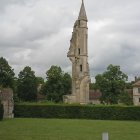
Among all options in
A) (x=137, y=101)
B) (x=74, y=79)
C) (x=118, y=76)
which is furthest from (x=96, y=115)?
(x=137, y=101)

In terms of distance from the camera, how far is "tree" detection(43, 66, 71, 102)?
8338cm

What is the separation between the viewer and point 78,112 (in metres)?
51.5

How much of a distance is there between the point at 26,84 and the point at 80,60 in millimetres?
24761

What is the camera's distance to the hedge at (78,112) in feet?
165

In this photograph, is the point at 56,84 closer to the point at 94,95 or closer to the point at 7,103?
the point at 94,95

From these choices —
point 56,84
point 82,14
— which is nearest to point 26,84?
point 56,84

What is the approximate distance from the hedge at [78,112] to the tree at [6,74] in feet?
86.0

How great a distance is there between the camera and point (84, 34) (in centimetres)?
7362

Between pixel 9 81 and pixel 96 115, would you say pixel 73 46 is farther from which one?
pixel 96 115

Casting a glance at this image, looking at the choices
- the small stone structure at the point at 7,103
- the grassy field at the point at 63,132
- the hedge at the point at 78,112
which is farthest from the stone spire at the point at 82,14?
the grassy field at the point at 63,132

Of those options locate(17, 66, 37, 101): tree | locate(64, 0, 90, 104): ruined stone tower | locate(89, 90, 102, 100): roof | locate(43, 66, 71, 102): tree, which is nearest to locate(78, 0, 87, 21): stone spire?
locate(64, 0, 90, 104): ruined stone tower

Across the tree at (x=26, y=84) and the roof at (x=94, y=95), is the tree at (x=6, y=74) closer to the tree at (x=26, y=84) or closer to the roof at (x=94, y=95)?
the tree at (x=26, y=84)

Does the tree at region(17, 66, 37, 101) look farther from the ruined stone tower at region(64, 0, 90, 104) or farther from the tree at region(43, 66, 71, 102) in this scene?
the ruined stone tower at region(64, 0, 90, 104)

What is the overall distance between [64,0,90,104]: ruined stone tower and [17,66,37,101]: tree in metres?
22.7
